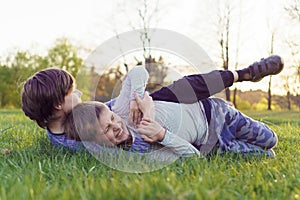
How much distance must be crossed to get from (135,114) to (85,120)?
1.01ft

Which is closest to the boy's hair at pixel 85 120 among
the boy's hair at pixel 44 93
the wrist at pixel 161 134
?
the boy's hair at pixel 44 93

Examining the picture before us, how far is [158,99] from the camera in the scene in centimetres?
261

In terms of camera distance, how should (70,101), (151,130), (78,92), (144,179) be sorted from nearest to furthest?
(144,179) < (151,130) < (70,101) < (78,92)

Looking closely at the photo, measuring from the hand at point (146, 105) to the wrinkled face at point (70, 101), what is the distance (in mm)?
355

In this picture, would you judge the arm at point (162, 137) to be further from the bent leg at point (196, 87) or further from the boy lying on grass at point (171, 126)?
the bent leg at point (196, 87)

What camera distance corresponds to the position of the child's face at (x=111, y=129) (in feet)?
7.54

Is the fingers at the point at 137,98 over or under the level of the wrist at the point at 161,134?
over

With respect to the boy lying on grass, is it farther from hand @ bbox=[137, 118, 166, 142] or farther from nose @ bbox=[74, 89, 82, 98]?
nose @ bbox=[74, 89, 82, 98]

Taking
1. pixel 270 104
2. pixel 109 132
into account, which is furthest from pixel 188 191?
pixel 270 104

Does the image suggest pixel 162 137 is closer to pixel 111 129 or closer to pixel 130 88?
pixel 111 129

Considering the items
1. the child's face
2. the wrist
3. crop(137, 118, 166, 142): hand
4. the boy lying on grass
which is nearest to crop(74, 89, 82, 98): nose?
the boy lying on grass

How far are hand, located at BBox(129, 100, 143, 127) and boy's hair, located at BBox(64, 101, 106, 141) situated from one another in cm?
18

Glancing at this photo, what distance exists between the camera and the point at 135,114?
243 cm

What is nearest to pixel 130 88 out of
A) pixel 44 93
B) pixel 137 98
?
pixel 137 98
